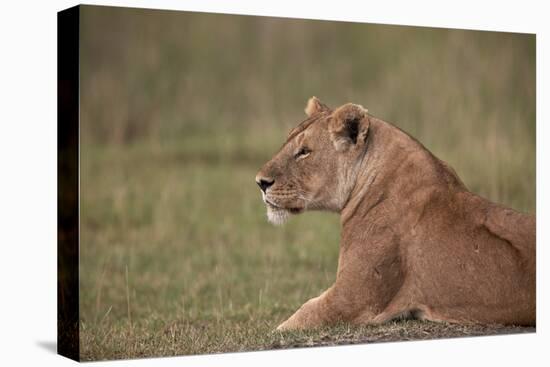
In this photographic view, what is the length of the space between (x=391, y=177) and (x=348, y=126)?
52 centimetres

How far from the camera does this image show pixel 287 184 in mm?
9281

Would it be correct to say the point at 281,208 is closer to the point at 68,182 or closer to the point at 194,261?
the point at 68,182

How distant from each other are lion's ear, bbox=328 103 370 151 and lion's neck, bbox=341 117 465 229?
4.2 inches

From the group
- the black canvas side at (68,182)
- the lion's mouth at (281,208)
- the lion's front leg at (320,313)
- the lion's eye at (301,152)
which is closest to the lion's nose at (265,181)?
the lion's mouth at (281,208)

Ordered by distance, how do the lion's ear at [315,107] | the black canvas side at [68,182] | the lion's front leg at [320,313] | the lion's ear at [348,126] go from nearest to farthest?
1. the black canvas side at [68,182]
2. the lion's front leg at [320,313]
3. the lion's ear at [348,126]
4. the lion's ear at [315,107]

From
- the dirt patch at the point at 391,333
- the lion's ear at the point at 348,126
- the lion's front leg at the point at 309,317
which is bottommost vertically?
the dirt patch at the point at 391,333

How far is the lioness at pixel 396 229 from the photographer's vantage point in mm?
8898

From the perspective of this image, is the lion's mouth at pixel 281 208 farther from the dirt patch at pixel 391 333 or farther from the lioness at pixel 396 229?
the dirt patch at pixel 391 333

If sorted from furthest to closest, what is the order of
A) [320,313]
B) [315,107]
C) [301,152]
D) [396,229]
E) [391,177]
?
[315,107] → [301,152] → [391,177] → [396,229] → [320,313]

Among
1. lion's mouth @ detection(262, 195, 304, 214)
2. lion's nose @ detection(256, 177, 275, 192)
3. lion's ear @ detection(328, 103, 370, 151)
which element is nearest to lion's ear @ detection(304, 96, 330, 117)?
lion's ear @ detection(328, 103, 370, 151)

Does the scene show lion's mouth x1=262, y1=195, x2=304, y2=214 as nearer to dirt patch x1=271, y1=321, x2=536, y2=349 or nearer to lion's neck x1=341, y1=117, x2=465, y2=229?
lion's neck x1=341, y1=117, x2=465, y2=229

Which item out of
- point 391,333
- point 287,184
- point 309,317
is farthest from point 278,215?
point 391,333

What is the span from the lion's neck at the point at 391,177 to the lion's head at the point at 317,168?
0.31 feet

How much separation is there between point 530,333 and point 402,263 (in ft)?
5.05
